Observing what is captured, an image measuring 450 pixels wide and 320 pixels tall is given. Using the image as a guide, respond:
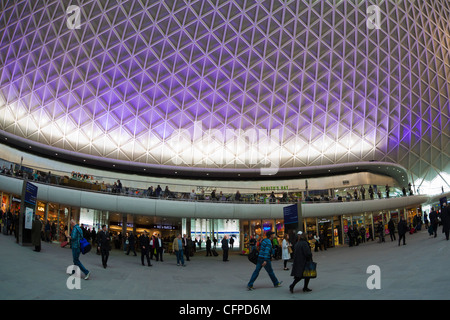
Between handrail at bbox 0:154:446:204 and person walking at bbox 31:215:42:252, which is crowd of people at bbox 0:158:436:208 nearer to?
handrail at bbox 0:154:446:204

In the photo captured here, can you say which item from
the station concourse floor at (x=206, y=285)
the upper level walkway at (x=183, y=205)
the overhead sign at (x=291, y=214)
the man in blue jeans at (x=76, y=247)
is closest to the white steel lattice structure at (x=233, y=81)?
the upper level walkway at (x=183, y=205)

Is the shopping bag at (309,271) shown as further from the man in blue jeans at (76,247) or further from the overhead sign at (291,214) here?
the overhead sign at (291,214)

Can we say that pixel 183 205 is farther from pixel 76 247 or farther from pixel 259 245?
pixel 76 247

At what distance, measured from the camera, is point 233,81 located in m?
40.5

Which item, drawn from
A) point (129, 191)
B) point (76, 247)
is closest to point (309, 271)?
point (76, 247)

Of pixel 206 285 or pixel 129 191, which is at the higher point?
pixel 129 191

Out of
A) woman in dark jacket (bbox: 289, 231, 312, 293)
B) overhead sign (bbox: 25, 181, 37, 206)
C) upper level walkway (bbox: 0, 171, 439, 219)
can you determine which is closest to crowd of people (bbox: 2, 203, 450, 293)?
woman in dark jacket (bbox: 289, 231, 312, 293)

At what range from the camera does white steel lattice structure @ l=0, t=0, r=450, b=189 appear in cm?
3716

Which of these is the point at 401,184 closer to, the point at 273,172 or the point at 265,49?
the point at 273,172

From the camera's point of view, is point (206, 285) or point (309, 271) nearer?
point (309, 271)

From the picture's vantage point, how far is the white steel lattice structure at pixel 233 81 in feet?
122

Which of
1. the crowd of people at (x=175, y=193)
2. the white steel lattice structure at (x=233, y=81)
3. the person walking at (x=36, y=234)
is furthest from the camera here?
the white steel lattice structure at (x=233, y=81)
